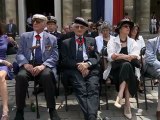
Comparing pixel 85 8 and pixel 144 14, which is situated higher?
pixel 85 8

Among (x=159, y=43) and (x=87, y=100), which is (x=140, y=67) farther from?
(x=87, y=100)

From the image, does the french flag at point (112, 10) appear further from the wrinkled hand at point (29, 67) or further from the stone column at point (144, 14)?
the stone column at point (144, 14)

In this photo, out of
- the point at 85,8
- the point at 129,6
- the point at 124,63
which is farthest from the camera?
the point at 85,8

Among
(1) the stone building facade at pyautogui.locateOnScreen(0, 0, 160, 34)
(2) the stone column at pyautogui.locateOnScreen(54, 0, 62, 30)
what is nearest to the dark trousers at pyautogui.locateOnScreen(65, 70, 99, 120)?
(2) the stone column at pyautogui.locateOnScreen(54, 0, 62, 30)

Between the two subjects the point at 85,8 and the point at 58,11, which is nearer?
the point at 58,11

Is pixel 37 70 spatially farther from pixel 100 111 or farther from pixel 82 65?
pixel 100 111

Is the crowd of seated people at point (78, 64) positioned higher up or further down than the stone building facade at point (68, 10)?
further down

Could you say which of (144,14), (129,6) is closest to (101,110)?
(129,6)

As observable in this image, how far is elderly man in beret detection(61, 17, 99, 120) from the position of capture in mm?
5914

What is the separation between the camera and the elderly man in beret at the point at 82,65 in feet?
19.4

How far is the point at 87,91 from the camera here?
6.01 m

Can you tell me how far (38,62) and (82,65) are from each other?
722 mm

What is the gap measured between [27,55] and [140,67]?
1.92m

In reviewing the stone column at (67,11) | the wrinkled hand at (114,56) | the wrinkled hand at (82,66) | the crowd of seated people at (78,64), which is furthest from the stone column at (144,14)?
the wrinkled hand at (82,66)
